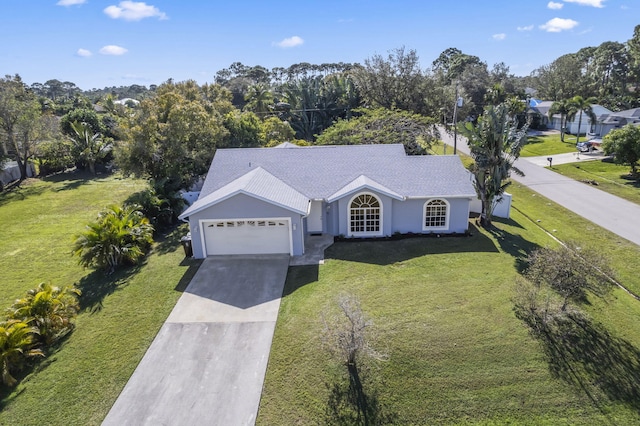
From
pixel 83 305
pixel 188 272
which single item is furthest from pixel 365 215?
pixel 83 305

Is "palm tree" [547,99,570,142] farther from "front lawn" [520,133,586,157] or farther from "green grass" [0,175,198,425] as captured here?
"green grass" [0,175,198,425]

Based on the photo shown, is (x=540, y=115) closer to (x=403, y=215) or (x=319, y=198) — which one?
(x=403, y=215)

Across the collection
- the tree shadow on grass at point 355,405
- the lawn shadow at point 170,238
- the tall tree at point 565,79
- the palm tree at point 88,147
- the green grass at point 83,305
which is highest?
the tall tree at point 565,79

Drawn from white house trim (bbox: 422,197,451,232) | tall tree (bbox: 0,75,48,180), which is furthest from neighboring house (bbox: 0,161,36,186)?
white house trim (bbox: 422,197,451,232)

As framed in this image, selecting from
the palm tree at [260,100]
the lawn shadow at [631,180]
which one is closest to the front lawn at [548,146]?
the lawn shadow at [631,180]

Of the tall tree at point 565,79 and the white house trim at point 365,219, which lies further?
the tall tree at point 565,79

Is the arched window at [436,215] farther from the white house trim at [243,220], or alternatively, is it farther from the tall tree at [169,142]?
the tall tree at [169,142]

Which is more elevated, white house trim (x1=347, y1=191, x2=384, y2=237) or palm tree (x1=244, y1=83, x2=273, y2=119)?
palm tree (x1=244, y1=83, x2=273, y2=119)
